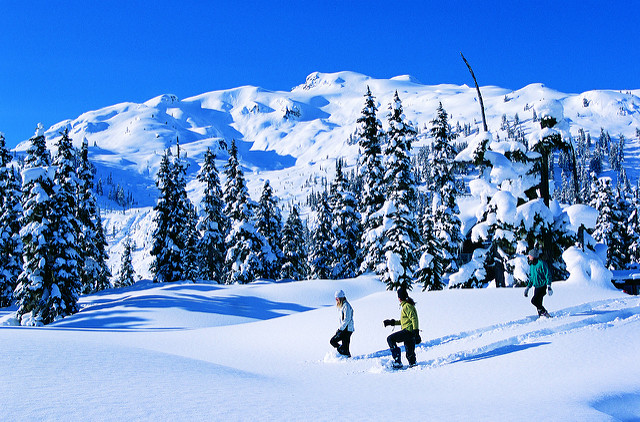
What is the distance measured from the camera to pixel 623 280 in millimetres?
25391

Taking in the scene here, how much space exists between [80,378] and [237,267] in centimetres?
3681

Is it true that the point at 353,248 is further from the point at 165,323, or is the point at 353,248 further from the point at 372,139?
the point at 165,323

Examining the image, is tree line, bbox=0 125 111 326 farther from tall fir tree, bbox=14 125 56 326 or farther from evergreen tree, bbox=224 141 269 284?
evergreen tree, bbox=224 141 269 284

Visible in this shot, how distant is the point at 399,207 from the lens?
99.3 ft

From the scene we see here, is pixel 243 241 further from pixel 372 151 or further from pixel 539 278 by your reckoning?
pixel 539 278

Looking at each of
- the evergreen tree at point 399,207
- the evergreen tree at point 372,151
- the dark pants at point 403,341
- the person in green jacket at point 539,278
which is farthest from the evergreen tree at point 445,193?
the dark pants at point 403,341

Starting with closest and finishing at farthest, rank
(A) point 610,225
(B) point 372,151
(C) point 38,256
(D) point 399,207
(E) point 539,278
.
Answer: (E) point 539,278 < (C) point 38,256 < (D) point 399,207 < (B) point 372,151 < (A) point 610,225

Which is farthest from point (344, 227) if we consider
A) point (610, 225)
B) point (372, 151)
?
point (610, 225)

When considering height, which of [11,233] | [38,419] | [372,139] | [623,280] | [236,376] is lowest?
[623,280]

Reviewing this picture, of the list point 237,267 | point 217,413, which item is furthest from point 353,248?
point 217,413

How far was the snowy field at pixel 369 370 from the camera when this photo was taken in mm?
5789

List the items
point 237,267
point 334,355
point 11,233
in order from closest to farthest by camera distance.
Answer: point 334,355 → point 11,233 → point 237,267

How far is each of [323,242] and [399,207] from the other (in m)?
21.4

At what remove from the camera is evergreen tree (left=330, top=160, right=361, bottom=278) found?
46.9 meters
